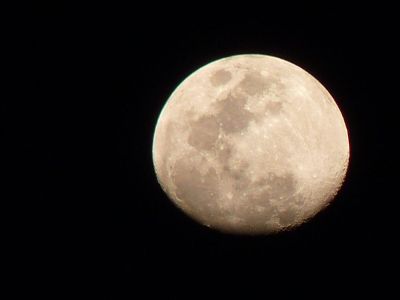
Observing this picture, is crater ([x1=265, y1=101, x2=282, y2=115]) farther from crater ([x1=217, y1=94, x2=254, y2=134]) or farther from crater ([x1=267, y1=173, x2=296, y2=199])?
crater ([x1=267, y1=173, x2=296, y2=199])

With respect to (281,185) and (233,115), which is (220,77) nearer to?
(233,115)

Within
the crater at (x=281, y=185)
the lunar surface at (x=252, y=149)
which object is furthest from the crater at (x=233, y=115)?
the crater at (x=281, y=185)

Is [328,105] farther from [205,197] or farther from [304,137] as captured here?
[205,197]

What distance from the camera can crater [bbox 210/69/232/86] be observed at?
384cm

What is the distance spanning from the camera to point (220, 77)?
12.7ft

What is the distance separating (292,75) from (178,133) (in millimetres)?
1091

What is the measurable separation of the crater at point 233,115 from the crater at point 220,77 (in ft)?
0.68

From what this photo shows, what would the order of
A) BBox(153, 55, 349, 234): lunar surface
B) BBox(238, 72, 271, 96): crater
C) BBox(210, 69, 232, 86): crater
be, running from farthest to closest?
BBox(210, 69, 232, 86): crater, BBox(238, 72, 271, 96): crater, BBox(153, 55, 349, 234): lunar surface

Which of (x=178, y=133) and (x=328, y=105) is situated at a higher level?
(x=328, y=105)

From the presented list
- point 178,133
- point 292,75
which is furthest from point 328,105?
point 178,133

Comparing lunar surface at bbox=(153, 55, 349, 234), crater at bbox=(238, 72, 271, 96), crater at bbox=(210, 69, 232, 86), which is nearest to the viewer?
lunar surface at bbox=(153, 55, 349, 234)

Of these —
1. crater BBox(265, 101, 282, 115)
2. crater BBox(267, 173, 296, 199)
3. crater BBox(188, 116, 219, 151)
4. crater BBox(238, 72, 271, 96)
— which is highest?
crater BBox(238, 72, 271, 96)

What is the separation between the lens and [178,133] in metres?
3.81

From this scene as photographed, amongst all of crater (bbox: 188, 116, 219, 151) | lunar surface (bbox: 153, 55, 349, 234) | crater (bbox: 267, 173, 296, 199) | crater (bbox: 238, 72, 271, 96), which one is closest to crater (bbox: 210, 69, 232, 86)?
lunar surface (bbox: 153, 55, 349, 234)
